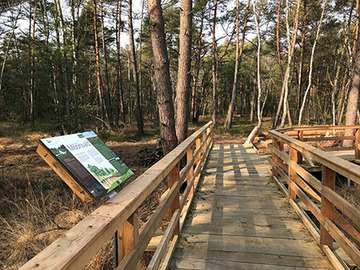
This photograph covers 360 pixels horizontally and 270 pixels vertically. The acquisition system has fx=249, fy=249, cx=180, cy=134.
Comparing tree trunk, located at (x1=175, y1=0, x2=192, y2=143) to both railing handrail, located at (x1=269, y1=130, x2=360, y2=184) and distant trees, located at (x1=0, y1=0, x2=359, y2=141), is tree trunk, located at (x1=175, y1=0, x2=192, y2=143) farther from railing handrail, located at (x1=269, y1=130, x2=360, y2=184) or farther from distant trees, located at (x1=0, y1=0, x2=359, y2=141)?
railing handrail, located at (x1=269, y1=130, x2=360, y2=184)

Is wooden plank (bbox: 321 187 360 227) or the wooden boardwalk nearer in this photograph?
wooden plank (bbox: 321 187 360 227)

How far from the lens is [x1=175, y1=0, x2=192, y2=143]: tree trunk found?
240 inches

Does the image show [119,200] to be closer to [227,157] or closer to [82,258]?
[82,258]

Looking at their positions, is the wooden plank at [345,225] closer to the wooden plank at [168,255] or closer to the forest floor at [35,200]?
the wooden plank at [168,255]

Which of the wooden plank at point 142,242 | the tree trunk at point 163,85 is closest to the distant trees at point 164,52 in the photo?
the tree trunk at point 163,85

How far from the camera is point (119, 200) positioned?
4.70 ft

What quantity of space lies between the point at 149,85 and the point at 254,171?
1204 inches

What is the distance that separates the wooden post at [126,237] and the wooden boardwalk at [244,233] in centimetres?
109

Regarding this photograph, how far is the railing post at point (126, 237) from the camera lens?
1.50m

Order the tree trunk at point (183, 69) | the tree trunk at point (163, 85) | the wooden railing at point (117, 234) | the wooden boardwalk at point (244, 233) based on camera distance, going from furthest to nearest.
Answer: the tree trunk at point (183, 69), the tree trunk at point (163, 85), the wooden boardwalk at point (244, 233), the wooden railing at point (117, 234)

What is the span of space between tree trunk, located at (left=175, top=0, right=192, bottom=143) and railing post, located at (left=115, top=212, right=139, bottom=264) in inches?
182

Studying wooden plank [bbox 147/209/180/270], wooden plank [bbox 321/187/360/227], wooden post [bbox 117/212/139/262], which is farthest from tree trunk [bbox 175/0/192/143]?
wooden post [bbox 117/212/139/262]

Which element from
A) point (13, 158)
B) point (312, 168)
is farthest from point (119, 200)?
point (13, 158)

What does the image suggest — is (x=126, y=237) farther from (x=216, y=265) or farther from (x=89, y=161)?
(x=216, y=265)
